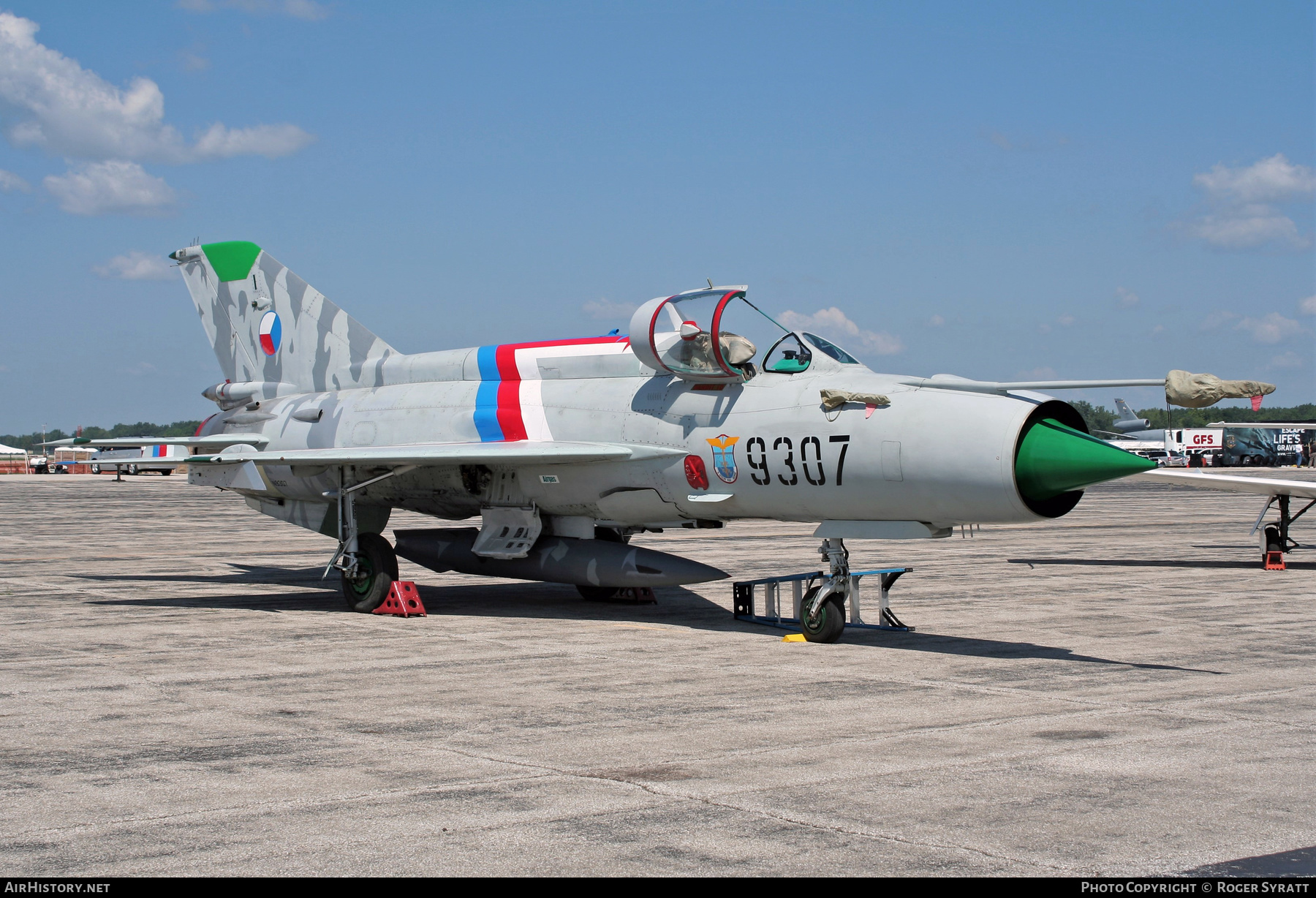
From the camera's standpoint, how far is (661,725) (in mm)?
7383

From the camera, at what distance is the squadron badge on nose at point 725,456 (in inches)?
449

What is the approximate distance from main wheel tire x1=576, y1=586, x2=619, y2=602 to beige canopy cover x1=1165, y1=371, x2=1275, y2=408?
6928 millimetres

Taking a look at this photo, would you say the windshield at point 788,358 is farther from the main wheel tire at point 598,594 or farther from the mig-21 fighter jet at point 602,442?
the main wheel tire at point 598,594

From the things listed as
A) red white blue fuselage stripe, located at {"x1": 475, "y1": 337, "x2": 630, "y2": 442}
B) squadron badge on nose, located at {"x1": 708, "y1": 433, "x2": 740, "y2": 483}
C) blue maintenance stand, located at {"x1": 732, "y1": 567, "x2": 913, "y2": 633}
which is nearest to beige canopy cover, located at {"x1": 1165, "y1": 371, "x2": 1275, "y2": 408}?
blue maintenance stand, located at {"x1": 732, "y1": 567, "x2": 913, "y2": 633}

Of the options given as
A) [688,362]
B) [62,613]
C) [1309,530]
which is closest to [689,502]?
[688,362]

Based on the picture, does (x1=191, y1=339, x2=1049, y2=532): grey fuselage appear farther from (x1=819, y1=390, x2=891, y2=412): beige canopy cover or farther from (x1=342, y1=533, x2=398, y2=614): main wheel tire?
(x1=342, y1=533, x2=398, y2=614): main wheel tire

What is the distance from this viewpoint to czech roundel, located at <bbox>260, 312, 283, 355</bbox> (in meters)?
16.7

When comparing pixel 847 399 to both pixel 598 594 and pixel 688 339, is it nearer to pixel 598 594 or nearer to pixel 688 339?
pixel 688 339

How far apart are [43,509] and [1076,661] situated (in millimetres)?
35368

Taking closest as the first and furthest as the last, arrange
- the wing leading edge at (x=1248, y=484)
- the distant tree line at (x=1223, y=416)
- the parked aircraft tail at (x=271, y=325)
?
the parked aircraft tail at (x=271, y=325) < the wing leading edge at (x=1248, y=484) < the distant tree line at (x=1223, y=416)

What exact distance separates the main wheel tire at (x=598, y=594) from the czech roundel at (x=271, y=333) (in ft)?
18.4

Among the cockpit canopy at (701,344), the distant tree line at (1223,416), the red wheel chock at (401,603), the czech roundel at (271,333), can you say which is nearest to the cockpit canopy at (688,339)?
the cockpit canopy at (701,344)

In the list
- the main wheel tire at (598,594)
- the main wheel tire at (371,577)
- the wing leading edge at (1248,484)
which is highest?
the wing leading edge at (1248,484)

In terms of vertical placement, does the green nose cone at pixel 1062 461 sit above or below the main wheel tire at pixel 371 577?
above
